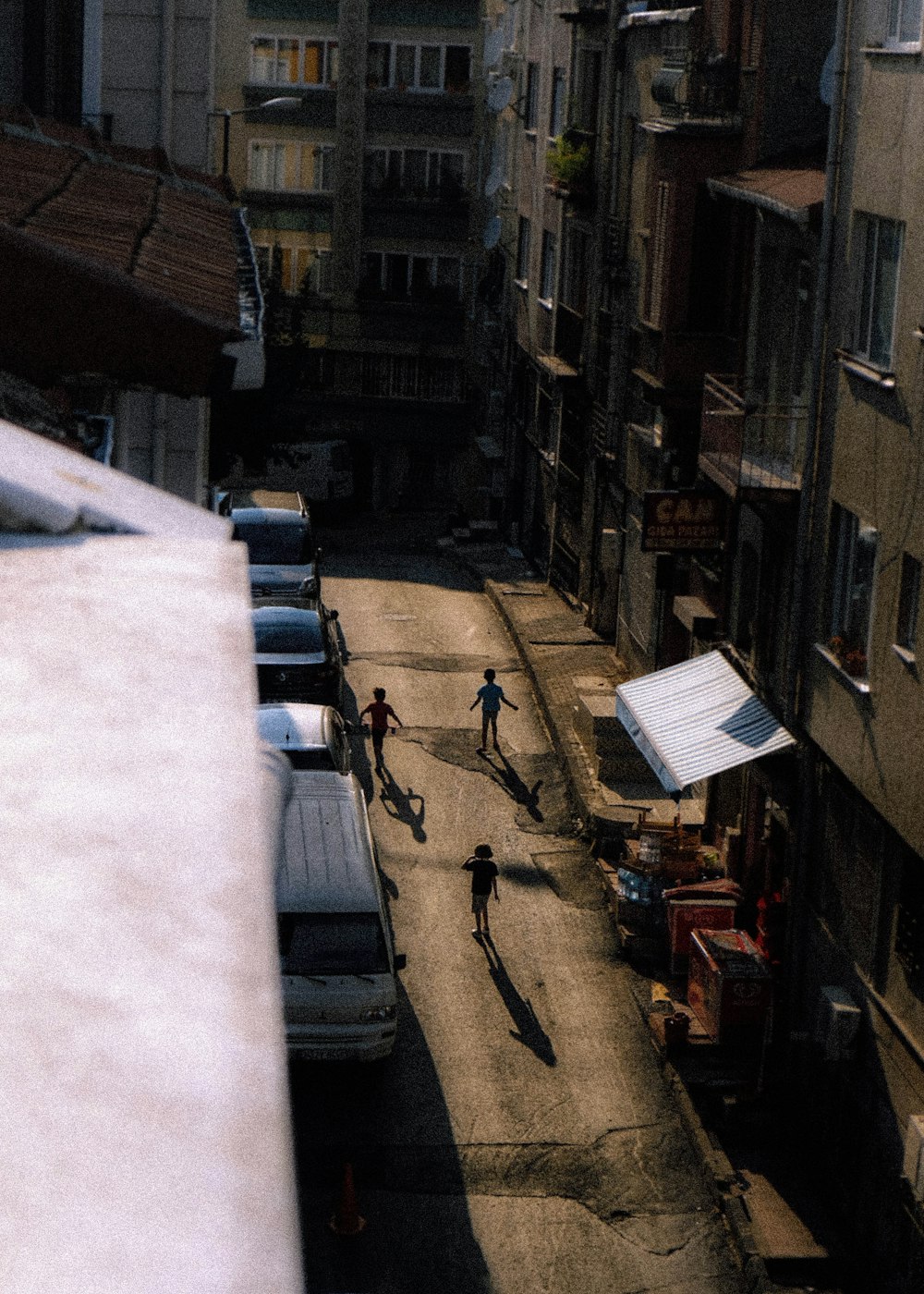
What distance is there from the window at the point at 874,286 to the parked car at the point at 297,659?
13.5 metres

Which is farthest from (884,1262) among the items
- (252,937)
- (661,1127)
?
(252,937)

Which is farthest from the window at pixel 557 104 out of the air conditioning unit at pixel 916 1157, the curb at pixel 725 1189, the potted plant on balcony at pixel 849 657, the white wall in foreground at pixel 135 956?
the white wall in foreground at pixel 135 956

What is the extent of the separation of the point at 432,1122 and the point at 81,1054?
18191 millimetres

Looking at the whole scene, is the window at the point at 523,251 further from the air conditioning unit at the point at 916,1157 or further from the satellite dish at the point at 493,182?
the air conditioning unit at the point at 916,1157

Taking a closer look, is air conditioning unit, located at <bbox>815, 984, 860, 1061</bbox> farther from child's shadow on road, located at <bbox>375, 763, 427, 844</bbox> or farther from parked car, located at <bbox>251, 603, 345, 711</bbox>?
parked car, located at <bbox>251, 603, 345, 711</bbox>

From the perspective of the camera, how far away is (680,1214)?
18.2 meters

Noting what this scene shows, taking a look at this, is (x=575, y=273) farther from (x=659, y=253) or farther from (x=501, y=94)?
(x=659, y=253)

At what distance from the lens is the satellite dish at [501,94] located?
4800 cm

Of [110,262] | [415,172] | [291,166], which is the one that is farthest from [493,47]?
[110,262]

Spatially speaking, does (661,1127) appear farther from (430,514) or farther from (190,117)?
(430,514)

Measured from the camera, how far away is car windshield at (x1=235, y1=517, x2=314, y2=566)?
3781cm

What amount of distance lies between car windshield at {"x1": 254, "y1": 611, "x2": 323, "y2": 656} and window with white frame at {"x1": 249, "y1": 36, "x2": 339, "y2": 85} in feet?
92.9

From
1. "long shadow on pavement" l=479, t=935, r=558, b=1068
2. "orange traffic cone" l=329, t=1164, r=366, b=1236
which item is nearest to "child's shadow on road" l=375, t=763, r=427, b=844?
"long shadow on pavement" l=479, t=935, r=558, b=1068

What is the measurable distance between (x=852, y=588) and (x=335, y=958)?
652 cm
